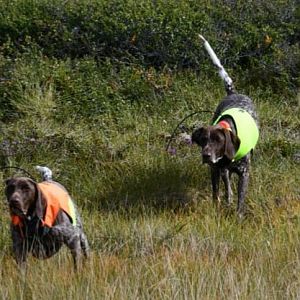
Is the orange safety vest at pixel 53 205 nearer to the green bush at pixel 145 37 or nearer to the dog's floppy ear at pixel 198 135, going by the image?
the dog's floppy ear at pixel 198 135

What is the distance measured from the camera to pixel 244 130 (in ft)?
26.3

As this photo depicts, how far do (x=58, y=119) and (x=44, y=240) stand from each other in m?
3.77

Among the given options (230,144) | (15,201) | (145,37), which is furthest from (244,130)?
(145,37)

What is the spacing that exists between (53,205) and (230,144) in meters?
2.34

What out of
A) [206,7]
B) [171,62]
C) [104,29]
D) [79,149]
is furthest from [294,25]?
[79,149]

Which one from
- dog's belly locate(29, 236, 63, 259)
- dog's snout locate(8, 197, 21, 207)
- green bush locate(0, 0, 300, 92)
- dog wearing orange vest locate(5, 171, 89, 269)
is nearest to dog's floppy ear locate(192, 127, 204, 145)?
dog wearing orange vest locate(5, 171, 89, 269)

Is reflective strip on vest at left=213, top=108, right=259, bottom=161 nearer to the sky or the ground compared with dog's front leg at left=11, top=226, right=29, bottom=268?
nearer to the sky

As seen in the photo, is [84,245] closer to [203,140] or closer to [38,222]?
[38,222]

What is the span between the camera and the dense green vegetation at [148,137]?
18.0 ft

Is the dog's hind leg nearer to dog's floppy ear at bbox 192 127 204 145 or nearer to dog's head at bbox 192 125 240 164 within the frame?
dog's head at bbox 192 125 240 164

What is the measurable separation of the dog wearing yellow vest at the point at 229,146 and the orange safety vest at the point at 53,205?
1.77 m

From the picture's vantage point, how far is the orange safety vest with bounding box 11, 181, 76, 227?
19.5 ft

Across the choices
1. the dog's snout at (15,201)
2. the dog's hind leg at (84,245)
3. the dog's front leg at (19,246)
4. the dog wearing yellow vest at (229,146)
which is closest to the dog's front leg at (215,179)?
the dog wearing yellow vest at (229,146)

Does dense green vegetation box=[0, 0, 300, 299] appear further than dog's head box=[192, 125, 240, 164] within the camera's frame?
No
